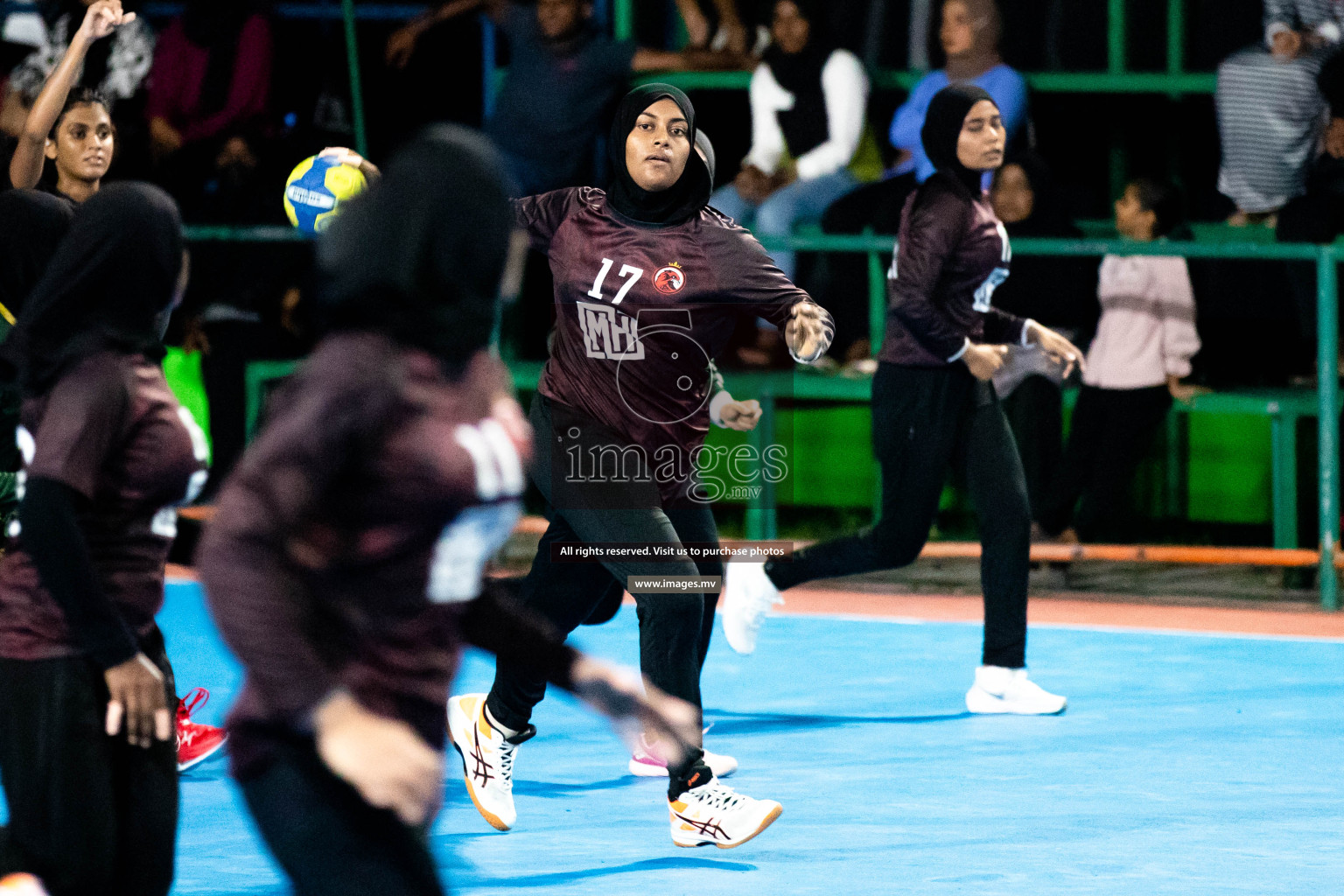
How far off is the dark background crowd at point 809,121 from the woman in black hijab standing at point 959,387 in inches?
125

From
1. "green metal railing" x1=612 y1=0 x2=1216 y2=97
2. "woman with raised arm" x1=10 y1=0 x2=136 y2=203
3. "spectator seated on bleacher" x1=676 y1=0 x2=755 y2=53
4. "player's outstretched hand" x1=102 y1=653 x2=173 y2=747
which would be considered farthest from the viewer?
"spectator seated on bleacher" x1=676 y1=0 x2=755 y2=53

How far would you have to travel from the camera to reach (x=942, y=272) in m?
7.81

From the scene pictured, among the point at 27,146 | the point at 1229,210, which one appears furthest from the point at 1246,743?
the point at 1229,210

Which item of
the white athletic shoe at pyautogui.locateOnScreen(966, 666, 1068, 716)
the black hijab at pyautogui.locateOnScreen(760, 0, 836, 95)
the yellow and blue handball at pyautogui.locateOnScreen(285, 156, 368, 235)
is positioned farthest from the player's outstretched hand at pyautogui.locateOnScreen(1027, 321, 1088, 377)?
the black hijab at pyautogui.locateOnScreen(760, 0, 836, 95)

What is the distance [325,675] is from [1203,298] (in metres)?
9.41

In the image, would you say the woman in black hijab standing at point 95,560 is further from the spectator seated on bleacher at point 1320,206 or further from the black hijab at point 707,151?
the spectator seated on bleacher at point 1320,206

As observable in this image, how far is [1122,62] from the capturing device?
1245 centimetres

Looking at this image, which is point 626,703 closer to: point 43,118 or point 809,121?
point 43,118

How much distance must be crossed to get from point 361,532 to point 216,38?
34.1ft

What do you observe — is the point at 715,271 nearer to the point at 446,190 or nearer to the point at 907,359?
the point at 907,359

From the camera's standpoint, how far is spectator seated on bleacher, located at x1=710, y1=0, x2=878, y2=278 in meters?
11.8

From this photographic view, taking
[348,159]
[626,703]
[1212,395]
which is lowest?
[1212,395]

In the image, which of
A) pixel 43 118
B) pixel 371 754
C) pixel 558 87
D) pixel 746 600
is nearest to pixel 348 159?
pixel 43 118

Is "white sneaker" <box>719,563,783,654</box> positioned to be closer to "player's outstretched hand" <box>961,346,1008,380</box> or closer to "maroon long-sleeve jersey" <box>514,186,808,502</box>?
"player's outstretched hand" <box>961,346,1008,380</box>
